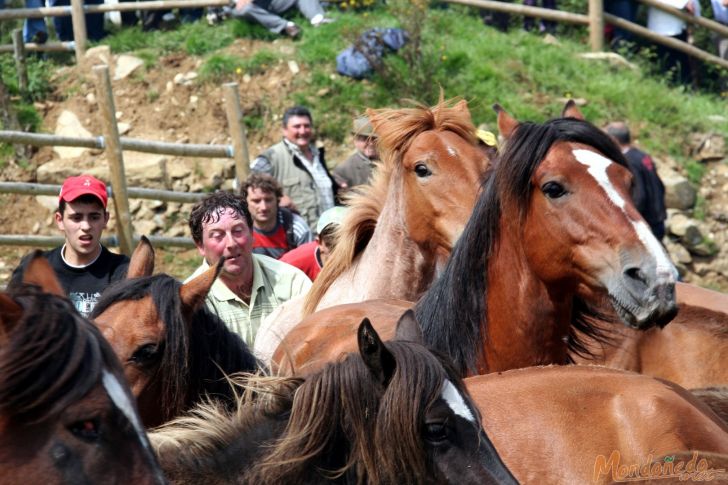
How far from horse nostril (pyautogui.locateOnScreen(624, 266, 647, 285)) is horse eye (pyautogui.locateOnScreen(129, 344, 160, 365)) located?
166cm

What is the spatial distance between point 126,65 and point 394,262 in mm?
8340

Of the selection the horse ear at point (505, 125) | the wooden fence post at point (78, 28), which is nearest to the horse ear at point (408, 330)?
the horse ear at point (505, 125)

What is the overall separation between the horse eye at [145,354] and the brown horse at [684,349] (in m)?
2.18

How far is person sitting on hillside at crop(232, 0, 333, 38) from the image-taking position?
13.5 metres

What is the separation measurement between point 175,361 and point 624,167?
6.05ft

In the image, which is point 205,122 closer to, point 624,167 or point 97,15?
point 97,15

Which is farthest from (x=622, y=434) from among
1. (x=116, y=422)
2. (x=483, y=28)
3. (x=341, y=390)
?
(x=483, y=28)

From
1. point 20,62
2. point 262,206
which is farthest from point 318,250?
point 20,62

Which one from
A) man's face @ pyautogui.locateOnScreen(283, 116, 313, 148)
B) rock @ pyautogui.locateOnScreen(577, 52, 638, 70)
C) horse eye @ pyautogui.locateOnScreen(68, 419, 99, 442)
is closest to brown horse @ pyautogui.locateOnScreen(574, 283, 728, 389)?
horse eye @ pyautogui.locateOnScreen(68, 419, 99, 442)

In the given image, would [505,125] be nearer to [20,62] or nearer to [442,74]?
[442,74]

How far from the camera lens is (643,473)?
126 inches

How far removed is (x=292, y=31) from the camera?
1348 cm

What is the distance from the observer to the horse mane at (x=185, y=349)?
378 cm

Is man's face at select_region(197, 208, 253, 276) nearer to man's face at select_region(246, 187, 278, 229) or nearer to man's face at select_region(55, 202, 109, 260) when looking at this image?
man's face at select_region(55, 202, 109, 260)
